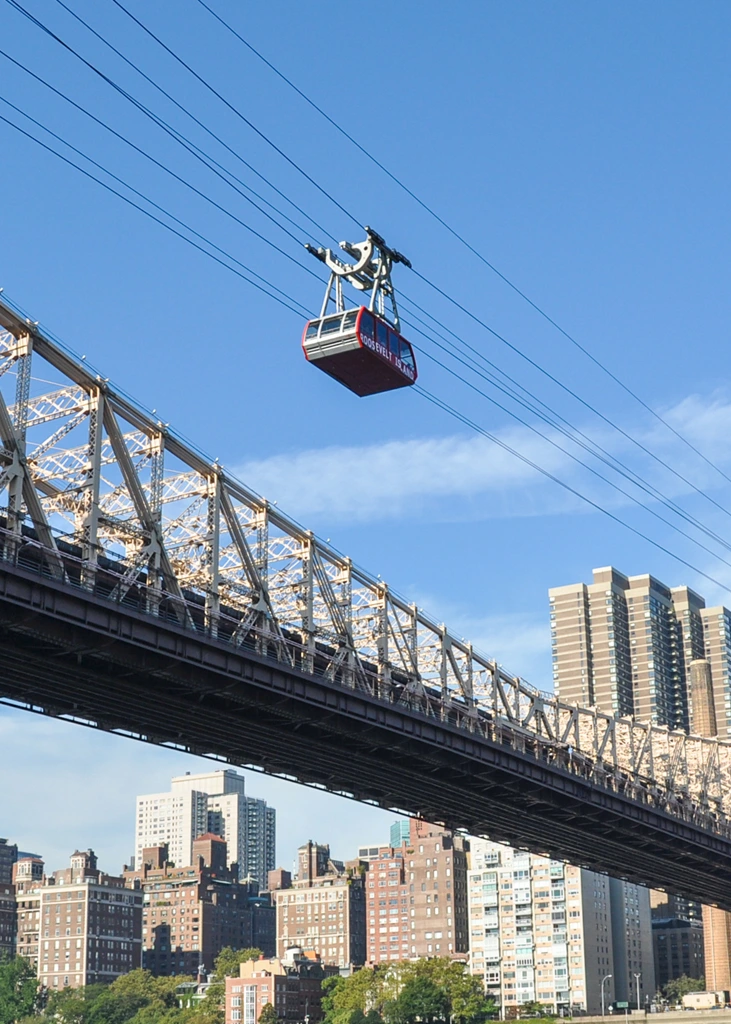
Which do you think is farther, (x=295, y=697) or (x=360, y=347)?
(x=295, y=697)

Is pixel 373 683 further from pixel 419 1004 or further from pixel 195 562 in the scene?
pixel 419 1004

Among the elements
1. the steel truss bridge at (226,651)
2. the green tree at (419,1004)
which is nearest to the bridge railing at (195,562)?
the steel truss bridge at (226,651)

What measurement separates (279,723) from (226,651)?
963 cm

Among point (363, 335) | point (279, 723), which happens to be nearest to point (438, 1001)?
point (279, 723)

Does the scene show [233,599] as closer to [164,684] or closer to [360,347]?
[164,684]

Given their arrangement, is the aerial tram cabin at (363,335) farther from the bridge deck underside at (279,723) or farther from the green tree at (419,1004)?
the green tree at (419,1004)

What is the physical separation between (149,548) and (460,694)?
31302mm

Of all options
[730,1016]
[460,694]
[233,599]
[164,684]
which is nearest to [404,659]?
[460,694]

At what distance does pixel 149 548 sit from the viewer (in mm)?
62531

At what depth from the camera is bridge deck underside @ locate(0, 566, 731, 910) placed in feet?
183

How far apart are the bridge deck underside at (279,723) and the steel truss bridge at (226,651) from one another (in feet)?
0.39

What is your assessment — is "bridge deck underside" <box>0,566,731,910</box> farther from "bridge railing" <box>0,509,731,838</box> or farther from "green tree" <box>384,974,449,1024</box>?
"green tree" <box>384,974,449,1024</box>

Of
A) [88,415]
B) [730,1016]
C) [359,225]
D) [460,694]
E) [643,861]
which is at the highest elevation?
[359,225]

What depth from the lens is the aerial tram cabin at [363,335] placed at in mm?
57719
